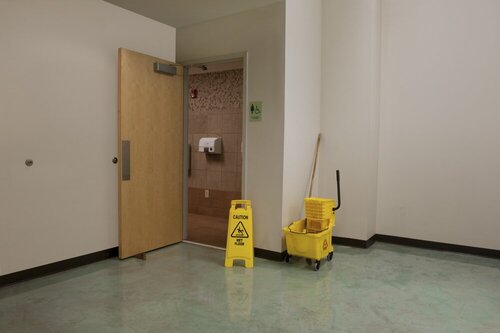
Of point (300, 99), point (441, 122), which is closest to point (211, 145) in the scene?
point (300, 99)

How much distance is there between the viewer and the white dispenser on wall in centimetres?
609

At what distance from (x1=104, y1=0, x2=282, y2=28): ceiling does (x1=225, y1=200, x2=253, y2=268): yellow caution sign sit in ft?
7.10

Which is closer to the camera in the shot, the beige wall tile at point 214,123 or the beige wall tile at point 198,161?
the beige wall tile at point 214,123

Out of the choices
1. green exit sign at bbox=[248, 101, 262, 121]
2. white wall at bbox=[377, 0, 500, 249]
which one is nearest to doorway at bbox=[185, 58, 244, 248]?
green exit sign at bbox=[248, 101, 262, 121]

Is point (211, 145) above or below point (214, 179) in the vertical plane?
above

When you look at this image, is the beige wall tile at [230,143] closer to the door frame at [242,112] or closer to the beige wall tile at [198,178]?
the beige wall tile at [198,178]

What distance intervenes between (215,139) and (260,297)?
11.8 feet

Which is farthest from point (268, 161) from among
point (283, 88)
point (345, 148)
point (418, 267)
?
point (418, 267)


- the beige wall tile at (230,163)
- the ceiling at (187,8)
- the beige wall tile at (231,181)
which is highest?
the ceiling at (187,8)

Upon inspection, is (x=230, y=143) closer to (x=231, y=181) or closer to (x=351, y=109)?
(x=231, y=181)

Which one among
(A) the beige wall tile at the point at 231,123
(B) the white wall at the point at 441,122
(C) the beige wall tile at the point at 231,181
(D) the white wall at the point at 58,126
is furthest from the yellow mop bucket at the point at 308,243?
(A) the beige wall tile at the point at 231,123

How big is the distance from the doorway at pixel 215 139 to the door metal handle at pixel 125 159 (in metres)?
2.02

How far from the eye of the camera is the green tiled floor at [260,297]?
2.46 meters

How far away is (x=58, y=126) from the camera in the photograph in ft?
10.9
